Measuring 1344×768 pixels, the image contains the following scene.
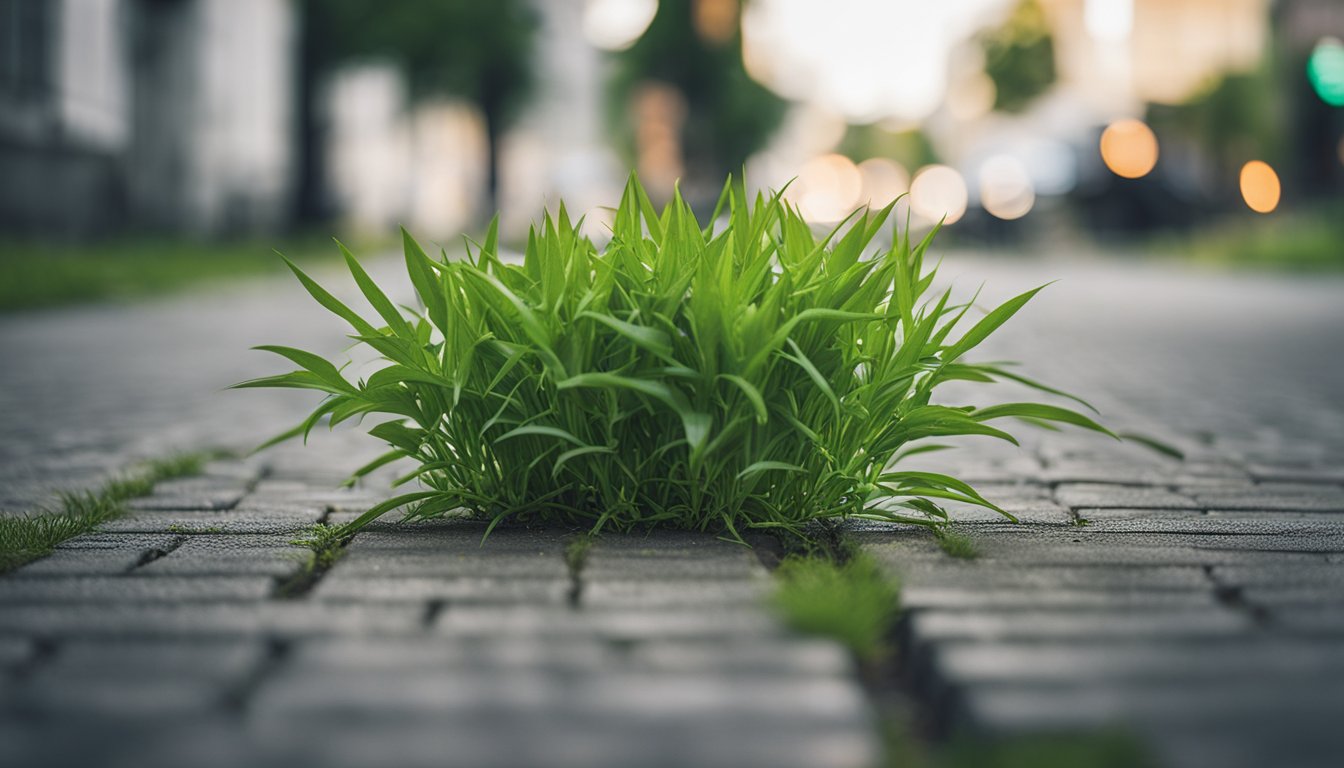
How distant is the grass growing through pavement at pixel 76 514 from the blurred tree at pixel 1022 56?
4536cm

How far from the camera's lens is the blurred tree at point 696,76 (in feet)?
79.9

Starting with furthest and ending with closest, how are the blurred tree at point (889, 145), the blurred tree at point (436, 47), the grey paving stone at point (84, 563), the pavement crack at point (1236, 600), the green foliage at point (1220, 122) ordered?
the blurred tree at point (889, 145) → the green foliage at point (1220, 122) → the blurred tree at point (436, 47) → the grey paving stone at point (84, 563) → the pavement crack at point (1236, 600)

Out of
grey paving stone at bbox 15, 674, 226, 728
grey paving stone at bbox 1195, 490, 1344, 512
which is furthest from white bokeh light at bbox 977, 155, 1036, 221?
grey paving stone at bbox 15, 674, 226, 728

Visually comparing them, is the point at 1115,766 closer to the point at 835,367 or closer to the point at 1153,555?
the point at 1153,555

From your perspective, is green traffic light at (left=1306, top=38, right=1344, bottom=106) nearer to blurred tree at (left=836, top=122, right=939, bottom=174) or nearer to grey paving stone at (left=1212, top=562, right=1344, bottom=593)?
grey paving stone at (left=1212, top=562, right=1344, bottom=593)

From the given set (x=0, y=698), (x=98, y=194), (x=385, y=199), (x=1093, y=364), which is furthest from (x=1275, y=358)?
(x=385, y=199)

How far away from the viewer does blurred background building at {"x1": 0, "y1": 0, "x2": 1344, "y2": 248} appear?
52.0 feet

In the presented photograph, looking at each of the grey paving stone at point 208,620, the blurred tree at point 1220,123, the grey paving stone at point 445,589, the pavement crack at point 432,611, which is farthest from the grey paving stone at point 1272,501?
the blurred tree at point 1220,123

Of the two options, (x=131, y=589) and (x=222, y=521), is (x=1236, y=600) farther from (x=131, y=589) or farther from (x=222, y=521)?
(x=222, y=521)

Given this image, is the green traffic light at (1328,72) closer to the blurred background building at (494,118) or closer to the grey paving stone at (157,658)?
the blurred background building at (494,118)

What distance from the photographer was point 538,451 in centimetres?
288

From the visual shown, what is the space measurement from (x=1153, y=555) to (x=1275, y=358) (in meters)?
5.78

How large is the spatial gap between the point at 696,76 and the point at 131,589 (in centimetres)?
2493

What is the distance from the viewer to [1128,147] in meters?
25.7
